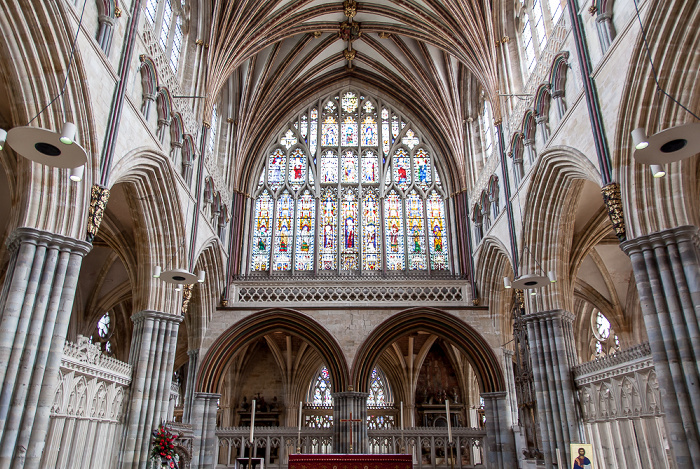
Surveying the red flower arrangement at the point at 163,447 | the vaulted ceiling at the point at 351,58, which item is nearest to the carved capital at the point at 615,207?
the vaulted ceiling at the point at 351,58

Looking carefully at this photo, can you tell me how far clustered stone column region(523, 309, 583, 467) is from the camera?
1284 centimetres

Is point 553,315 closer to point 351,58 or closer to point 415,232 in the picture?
point 415,232

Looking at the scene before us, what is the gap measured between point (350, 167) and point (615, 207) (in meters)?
14.6

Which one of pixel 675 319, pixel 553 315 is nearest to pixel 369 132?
pixel 553 315

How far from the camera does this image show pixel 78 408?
11.1 metres

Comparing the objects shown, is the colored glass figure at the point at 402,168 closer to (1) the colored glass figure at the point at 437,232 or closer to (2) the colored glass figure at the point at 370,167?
(2) the colored glass figure at the point at 370,167

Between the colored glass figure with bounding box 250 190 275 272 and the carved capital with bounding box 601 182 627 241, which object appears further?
the colored glass figure with bounding box 250 190 275 272

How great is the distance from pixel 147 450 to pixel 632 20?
43.8 ft

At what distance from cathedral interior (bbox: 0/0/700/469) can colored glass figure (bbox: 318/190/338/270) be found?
0.09 m

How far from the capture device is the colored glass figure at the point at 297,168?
22.9m

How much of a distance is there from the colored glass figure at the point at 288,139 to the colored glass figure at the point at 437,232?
6.38 m

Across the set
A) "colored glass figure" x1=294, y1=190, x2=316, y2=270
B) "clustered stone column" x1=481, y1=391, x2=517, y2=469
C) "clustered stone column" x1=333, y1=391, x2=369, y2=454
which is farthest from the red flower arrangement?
"clustered stone column" x1=481, y1=391, x2=517, y2=469

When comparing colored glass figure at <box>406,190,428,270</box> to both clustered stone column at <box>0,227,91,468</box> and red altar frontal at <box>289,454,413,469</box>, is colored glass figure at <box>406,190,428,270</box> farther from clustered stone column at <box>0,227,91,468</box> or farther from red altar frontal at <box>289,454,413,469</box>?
clustered stone column at <box>0,227,91,468</box>

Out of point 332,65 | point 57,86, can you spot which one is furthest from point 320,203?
point 57,86
